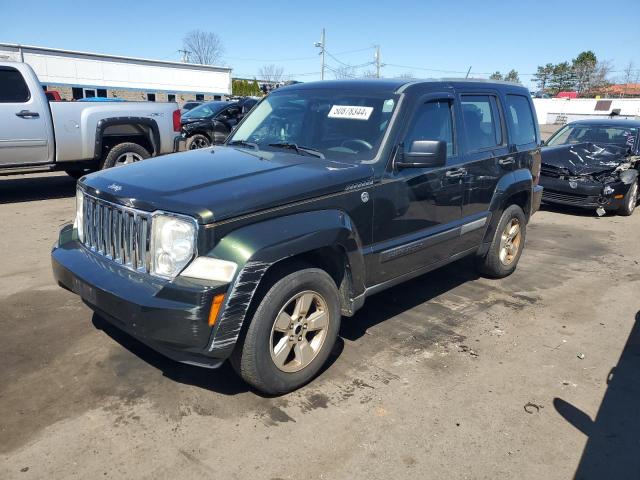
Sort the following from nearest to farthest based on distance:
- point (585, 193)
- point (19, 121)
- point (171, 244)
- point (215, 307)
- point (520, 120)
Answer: point (215, 307)
point (171, 244)
point (520, 120)
point (19, 121)
point (585, 193)

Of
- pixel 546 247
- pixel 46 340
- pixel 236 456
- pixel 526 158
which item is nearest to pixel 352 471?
pixel 236 456

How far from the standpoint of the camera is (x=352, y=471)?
259 centimetres

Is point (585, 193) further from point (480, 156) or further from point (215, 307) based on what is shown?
point (215, 307)

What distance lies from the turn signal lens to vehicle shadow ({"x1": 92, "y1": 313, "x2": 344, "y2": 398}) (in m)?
0.76

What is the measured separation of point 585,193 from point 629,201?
2.96 ft

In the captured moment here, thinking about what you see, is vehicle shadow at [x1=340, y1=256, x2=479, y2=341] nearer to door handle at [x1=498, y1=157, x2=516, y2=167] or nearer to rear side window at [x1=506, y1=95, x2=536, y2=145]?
door handle at [x1=498, y1=157, x2=516, y2=167]

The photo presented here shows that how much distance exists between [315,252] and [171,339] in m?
1.05

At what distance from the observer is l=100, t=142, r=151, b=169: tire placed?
8881 millimetres

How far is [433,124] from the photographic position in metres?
4.19

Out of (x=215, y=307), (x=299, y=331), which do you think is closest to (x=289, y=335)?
(x=299, y=331)

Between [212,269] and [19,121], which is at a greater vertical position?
[19,121]

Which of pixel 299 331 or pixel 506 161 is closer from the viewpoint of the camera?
pixel 299 331

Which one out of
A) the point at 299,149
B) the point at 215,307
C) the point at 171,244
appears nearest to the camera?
the point at 215,307

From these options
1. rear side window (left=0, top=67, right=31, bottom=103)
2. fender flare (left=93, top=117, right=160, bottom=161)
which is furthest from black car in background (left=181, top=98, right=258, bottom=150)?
rear side window (left=0, top=67, right=31, bottom=103)
